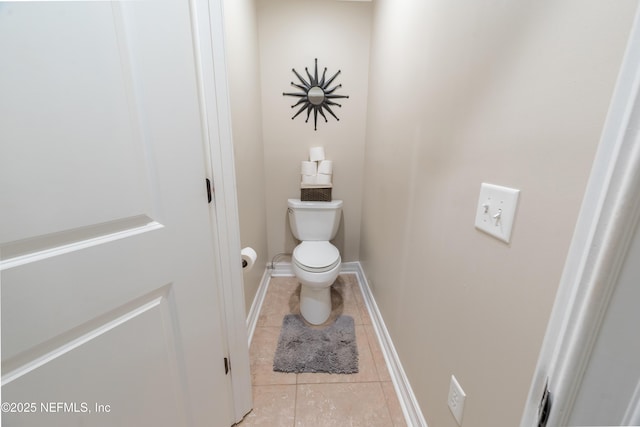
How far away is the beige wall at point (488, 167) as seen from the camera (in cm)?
43

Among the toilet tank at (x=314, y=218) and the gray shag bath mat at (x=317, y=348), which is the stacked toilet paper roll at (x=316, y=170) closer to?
the toilet tank at (x=314, y=218)

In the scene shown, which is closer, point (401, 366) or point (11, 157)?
point (11, 157)

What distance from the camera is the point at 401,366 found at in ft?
3.90

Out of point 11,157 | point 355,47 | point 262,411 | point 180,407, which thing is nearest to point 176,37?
point 11,157

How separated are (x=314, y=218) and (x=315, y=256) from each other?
39 centimetres

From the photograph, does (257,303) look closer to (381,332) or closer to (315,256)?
(315,256)

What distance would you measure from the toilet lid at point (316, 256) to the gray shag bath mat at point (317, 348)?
1.41 feet

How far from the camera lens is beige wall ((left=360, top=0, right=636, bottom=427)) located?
43 centimetres

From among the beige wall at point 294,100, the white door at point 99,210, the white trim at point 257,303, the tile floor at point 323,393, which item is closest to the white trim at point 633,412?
the white door at point 99,210

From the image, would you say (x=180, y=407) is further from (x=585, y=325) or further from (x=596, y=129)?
(x=596, y=129)

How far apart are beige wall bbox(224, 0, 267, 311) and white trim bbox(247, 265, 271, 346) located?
61mm

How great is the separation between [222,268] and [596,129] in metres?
1.01

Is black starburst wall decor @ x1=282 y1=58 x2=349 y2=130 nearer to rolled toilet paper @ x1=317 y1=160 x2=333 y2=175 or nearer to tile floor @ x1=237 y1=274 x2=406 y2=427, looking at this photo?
rolled toilet paper @ x1=317 y1=160 x2=333 y2=175

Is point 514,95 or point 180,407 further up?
point 514,95
